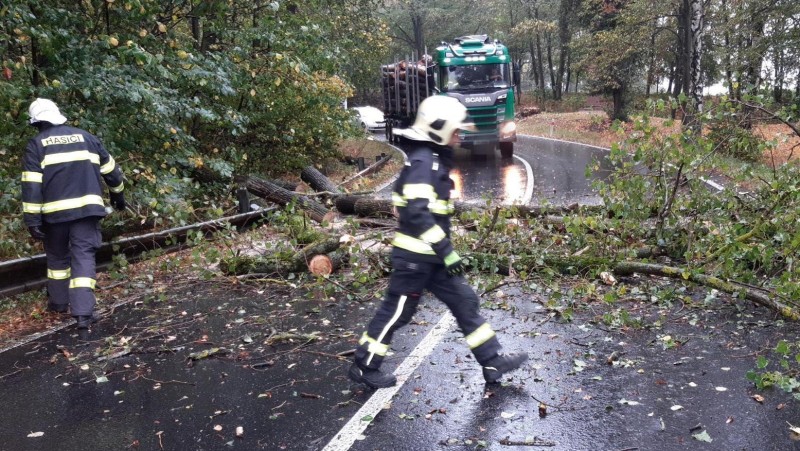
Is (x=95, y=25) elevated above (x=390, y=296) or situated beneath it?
elevated above

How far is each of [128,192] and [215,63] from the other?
86.0 inches

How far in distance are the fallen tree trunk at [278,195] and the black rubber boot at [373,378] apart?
5.37 meters

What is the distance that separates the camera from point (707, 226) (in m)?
7.26

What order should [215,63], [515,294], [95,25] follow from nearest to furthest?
[515,294] → [95,25] → [215,63]

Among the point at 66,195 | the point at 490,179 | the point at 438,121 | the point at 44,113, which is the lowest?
the point at 490,179

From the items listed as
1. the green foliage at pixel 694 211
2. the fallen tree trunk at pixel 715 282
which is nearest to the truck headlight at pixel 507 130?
the green foliage at pixel 694 211

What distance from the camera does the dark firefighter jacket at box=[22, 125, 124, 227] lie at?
5969 millimetres

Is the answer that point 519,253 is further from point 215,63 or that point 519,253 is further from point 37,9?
point 37,9

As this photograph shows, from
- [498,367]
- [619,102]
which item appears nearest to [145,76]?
[498,367]

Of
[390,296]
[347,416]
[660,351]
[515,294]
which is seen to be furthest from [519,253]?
[347,416]

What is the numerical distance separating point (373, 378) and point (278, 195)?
6292 mm

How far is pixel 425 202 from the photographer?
14.1 feet

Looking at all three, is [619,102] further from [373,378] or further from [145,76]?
[373,378]

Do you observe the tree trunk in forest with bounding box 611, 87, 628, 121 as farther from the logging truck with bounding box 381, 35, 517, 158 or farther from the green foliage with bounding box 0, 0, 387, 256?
the green foliage with bounding box 0, 0, 387, 256
